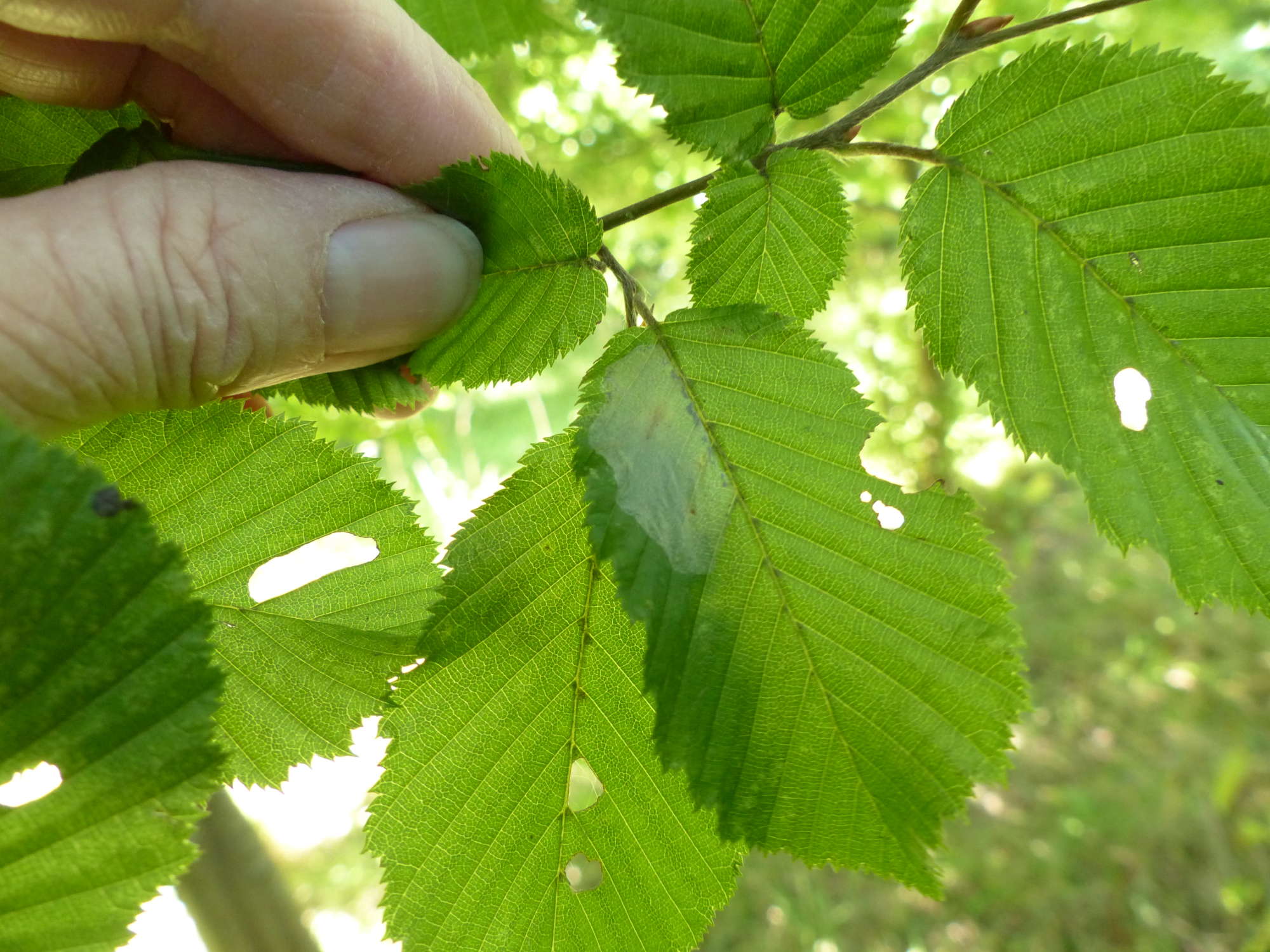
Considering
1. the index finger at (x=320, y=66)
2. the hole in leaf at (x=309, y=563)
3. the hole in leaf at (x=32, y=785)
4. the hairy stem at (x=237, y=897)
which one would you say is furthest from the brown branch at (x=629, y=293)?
the hairy stem at (x=237, y=897)

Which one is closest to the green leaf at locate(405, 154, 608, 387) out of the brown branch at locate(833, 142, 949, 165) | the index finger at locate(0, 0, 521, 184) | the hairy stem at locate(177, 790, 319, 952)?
the index finger at locate(0, 0, 521, 184)

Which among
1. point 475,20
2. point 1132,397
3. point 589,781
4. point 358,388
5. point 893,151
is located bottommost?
point 1132,397

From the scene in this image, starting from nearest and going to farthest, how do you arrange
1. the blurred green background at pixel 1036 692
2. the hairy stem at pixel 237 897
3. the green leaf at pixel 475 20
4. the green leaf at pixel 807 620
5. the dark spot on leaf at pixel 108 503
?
1. the dark spot on leaf at pixel 108 503
2. the green leaf at pixel 807 620
3. the green leaf at pixel 475 20
4. the hairy stem at pixel 237 897
5. the blurred green background at pixel 1036 692

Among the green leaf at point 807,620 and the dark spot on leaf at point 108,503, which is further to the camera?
the green leaf at point 807,620

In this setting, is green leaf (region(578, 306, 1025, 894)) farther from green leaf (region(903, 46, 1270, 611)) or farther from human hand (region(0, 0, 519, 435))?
human hand (region(0, 0, 519, 435))

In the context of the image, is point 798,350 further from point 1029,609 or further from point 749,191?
point 1029,609

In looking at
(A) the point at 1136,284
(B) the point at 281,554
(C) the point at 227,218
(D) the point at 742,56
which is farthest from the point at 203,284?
(A) the point at 1136,284

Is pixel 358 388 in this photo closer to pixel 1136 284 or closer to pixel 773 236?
pixel 773 236

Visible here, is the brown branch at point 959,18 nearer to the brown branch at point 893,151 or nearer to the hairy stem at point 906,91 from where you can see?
the hairy stem at point 906,91

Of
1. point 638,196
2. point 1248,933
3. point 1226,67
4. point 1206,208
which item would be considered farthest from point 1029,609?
point 1206,208
